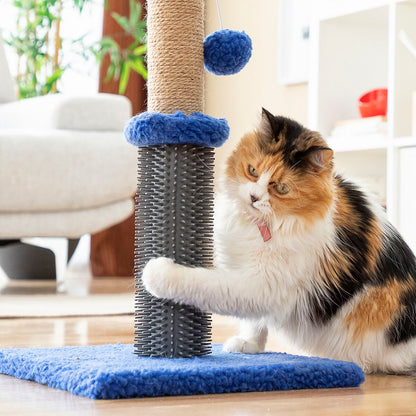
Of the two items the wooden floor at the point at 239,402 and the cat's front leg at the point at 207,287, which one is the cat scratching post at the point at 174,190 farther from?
the wooden floor at the point at 239,402

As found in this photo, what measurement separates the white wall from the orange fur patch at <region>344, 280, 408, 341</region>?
6.84 ft

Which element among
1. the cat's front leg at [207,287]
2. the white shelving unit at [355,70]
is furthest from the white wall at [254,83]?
the cat's front leg at [207,287]

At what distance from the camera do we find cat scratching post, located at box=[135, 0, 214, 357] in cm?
122

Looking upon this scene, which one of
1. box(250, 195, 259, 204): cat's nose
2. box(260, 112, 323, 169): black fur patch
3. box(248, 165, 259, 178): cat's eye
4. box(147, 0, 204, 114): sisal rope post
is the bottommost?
box(250, 195, 259, 204): cat's nose

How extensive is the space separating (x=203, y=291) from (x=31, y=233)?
157 centimetres

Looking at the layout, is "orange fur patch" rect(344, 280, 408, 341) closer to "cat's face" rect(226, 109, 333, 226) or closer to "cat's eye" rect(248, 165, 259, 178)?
"cat's face" rect(226, 109, 333, 226)

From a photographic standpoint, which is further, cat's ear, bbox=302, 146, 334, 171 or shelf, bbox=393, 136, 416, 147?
shelf, bbox=393, 136, 416, 147

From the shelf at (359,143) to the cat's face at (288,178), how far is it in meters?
1.05

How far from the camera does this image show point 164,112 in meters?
1.28

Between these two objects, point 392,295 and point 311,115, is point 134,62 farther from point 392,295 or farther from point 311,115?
point 392,295

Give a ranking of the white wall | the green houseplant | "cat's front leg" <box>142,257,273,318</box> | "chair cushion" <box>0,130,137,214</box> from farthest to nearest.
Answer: the green houseplant, the white wall, "chair cushion" <box>0,130,137,214</box>, "cat's front leg" <box>142,257,273,318</box>

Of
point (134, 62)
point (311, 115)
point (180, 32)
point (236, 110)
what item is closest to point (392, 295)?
point (180, 32)

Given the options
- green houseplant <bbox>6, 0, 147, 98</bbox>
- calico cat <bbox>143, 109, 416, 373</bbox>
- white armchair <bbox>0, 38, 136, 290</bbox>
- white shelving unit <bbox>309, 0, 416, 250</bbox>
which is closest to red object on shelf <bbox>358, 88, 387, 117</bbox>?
white shelving unit <bbox>309, 0, 416, 250</bbox>

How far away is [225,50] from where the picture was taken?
4.33 ft
